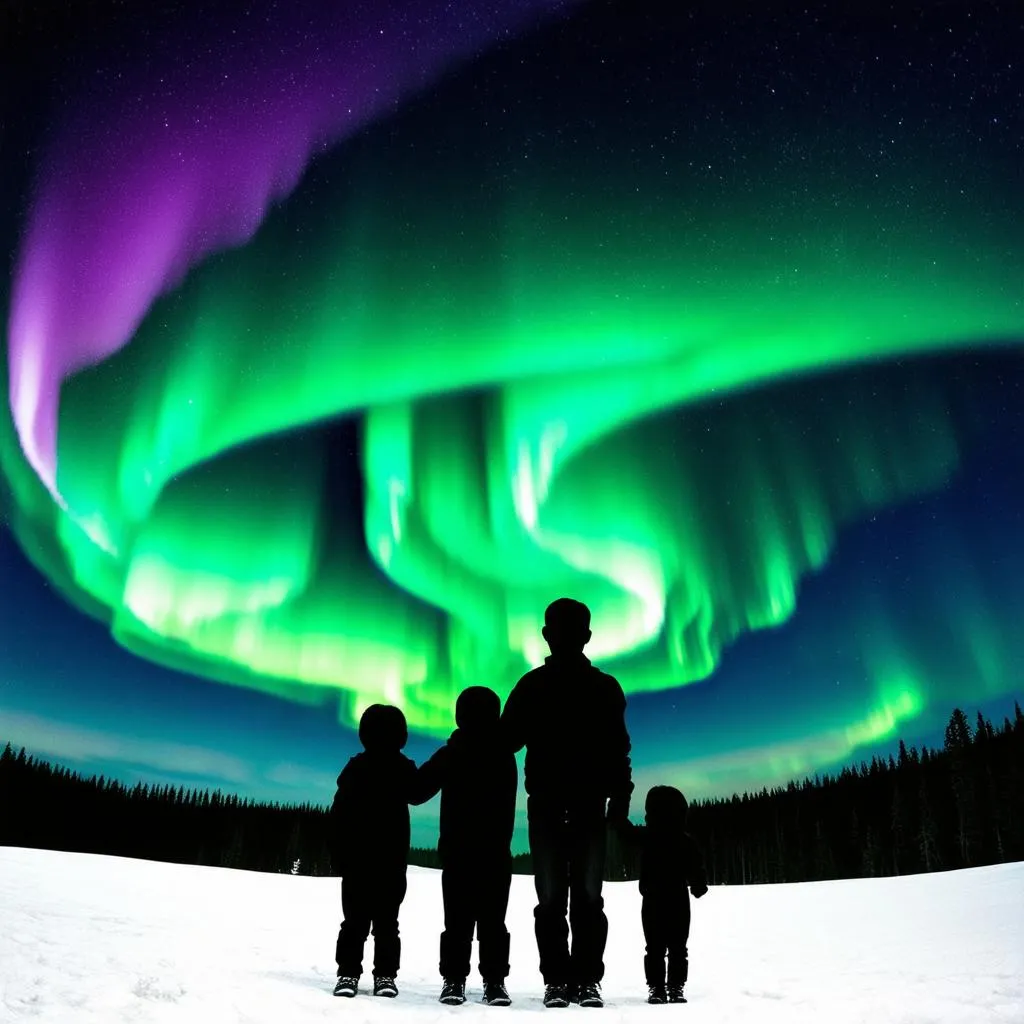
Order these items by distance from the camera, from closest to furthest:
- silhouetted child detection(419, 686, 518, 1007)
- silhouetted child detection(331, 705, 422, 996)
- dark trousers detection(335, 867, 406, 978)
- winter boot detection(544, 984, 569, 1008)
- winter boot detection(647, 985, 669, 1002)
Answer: winter boot detection(544, 984, 569, 1008)
silhouetted child detection(419, 686, 518, 1007)
dark trousers detection(335, 867, 406, 978)
silhouetted child detection(331, 705, 422, 996)
winter boot detection(647, 985, 669, 1002)

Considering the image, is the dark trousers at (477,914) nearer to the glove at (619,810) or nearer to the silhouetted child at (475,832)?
the silhouetted child at (475,832)

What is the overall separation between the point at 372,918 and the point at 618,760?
2378 mm

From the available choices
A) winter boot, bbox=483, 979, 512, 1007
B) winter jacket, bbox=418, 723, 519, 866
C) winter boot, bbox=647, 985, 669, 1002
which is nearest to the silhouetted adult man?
winter boot, bbox=483, 979, 512, 1007

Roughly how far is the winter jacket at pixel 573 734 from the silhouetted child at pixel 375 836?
4.08ft

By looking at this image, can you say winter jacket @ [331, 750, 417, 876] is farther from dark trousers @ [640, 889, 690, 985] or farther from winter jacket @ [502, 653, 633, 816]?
dark trousers @ [640, 889, 690, 985]

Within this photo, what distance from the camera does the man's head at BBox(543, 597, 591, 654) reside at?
5621 mm

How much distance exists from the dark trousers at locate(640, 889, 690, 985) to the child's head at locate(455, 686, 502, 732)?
9.27ft

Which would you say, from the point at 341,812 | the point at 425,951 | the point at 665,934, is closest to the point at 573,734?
the point at 341,812

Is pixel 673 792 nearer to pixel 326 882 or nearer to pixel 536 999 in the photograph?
pixel 536 999

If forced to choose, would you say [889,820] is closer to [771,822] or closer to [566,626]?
[771,822]

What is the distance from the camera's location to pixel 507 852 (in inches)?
229

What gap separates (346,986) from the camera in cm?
533

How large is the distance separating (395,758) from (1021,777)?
93491mm

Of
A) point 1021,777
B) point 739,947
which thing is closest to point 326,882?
point 739,947
